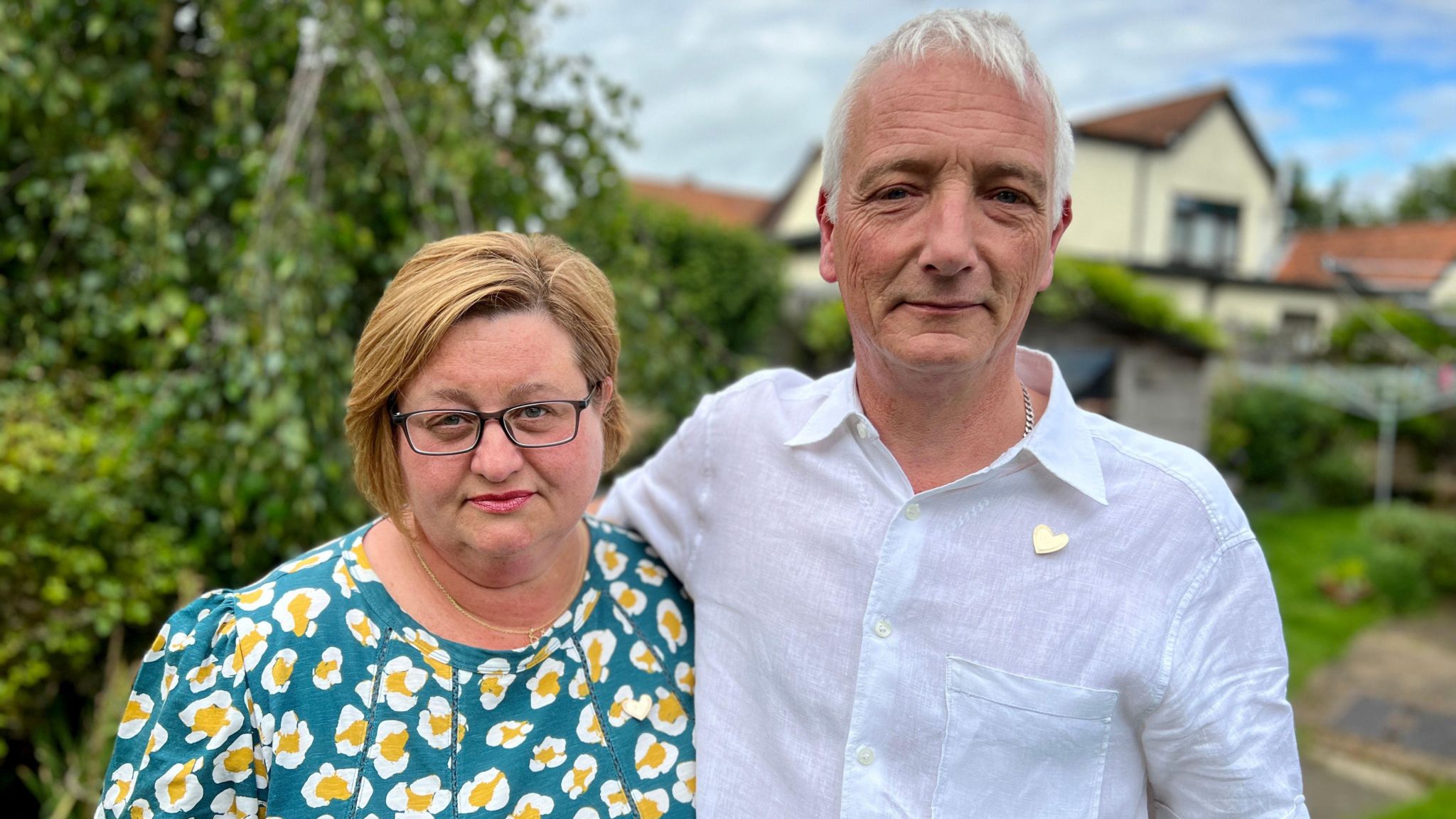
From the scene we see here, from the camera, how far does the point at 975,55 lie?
1340mm

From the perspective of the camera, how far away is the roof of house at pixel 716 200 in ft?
75.6

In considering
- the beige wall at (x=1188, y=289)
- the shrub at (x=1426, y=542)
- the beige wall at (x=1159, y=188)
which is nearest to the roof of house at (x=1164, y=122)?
the beige wall at (x=1159, y=188)

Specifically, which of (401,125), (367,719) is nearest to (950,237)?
(367,719)

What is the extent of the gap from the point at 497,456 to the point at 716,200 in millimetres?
23963

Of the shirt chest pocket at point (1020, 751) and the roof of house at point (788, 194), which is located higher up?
the roof of house at point (788, 194)

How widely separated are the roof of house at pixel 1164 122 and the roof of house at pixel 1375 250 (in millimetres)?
2782

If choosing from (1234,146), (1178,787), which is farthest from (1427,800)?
(1234,146)

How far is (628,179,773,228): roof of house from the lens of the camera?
23.0 metres

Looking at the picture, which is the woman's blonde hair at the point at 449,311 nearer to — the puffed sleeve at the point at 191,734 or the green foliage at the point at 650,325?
the puffed sleeve at the point at 191,734

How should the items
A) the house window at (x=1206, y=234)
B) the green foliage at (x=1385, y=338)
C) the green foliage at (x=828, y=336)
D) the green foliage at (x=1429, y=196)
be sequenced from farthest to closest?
the green foliage at (x=1429, y=196) < the house window at (x=1206, y=234) < the green foliage at (x=1385, y=338) < the green foliage at (x=828, y=336)

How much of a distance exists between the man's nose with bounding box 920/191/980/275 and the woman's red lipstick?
0.66 metres

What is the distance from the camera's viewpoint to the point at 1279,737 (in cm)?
130

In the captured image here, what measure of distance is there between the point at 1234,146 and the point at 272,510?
1974cm

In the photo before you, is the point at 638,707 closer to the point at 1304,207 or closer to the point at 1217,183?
the point at 1217,183
